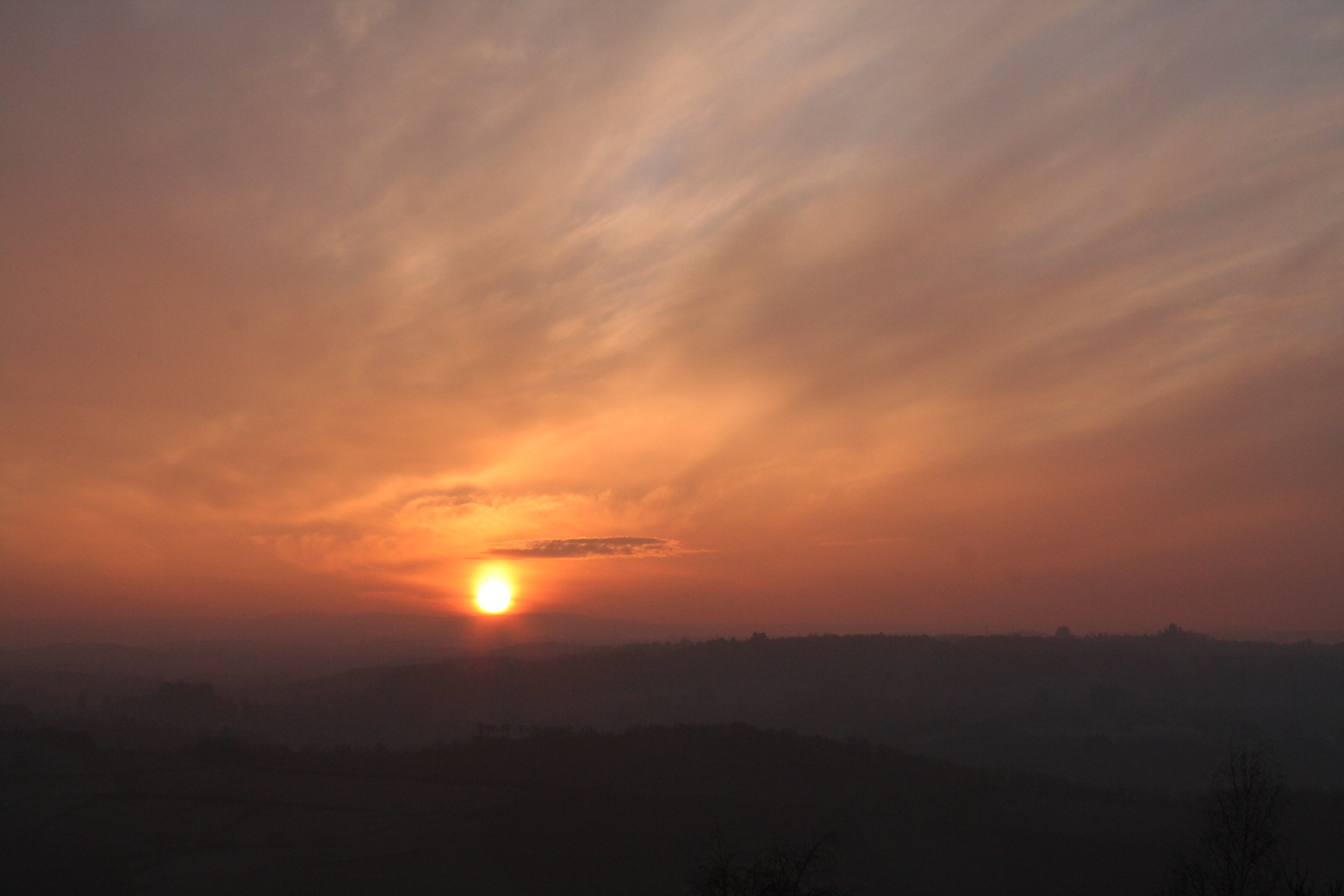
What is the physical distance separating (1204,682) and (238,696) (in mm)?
221782

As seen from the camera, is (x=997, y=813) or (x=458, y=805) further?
(x=997, y=813)

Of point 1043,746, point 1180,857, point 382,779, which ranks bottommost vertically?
point 1043,746

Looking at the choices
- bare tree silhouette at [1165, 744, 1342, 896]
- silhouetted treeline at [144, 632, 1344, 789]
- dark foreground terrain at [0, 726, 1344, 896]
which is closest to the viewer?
bare tree silhouette at [1165, 744, 1342, 896]

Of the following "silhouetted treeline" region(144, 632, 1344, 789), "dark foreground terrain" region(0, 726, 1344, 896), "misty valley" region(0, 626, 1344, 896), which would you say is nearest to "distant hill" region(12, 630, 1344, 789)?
"silhouetted treeline" region(144, 632, 1344, 789)

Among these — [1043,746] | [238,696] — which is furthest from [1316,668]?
[238,696]

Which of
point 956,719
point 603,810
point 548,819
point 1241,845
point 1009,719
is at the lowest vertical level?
point 1009,719

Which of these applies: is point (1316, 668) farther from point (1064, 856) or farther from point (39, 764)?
point (39, 764)

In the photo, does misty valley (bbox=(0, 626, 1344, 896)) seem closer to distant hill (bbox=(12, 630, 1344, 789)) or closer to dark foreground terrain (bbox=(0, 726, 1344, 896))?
dark foreground terrain (bbox=(0, 726, 1344, 896))

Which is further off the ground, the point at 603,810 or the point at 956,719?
the point at 603,810

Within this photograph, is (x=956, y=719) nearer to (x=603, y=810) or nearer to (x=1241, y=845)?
(x=603, y=810)

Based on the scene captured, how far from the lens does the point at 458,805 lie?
260 ft

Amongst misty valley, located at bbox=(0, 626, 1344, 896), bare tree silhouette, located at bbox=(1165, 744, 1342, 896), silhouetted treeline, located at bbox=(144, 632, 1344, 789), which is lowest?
silhouetted treeline, located at bbox=(144, 632, 1344, 789)

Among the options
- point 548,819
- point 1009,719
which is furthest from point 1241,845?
point 1009,719

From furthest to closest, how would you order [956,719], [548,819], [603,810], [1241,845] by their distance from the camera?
[956,719]
[603,810]
[548,819]
[1241,845]
